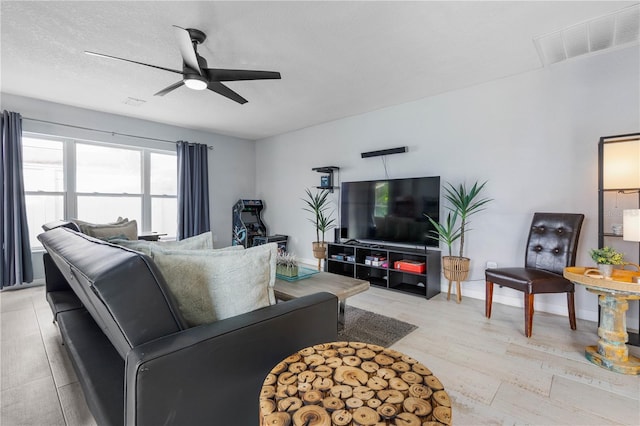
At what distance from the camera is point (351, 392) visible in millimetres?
817

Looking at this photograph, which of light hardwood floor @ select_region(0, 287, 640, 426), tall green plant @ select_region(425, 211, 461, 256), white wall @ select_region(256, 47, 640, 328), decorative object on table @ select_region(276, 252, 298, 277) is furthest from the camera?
tall green plant @ select_region(425, 211, 461, 256)

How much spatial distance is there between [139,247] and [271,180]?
4674mm

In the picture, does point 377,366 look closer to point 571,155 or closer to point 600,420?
point 600,420

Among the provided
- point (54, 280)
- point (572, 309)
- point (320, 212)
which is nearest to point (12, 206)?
point (54, 280)

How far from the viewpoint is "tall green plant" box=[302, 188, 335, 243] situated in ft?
15.7

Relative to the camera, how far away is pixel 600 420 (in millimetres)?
1466

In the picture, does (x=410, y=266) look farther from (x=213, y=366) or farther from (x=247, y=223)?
(x=247, y=223)

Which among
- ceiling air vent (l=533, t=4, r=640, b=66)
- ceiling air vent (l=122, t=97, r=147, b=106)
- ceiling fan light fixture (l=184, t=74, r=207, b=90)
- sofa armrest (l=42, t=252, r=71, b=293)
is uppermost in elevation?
ceiling air vent (l=122, t=97, r=147, b=106)

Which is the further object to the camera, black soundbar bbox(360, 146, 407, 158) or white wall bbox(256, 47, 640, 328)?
black soundbar bbox(360, 146, 407, 158)

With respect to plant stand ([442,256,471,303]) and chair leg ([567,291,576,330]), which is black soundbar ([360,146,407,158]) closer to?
plant stand ([442,256,471,303])

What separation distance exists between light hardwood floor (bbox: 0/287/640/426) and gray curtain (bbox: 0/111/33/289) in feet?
3.20

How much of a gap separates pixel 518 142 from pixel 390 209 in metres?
1.60

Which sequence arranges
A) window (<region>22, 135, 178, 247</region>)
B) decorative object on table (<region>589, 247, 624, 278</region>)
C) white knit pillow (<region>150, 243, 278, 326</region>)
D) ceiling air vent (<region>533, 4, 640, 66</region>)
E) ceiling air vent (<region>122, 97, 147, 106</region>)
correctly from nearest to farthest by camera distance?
1. white knit pillow (<region>150, 243, 278, 326</region>)
2. decorative object on table (<region>589, 247, 624, 278</region>)
3. ceiling air vent (<region>533, 4, 640, 66</region>)
4. ceiling air vent (<region>122, 97, 147, 106</region>)
5. window (<region>22, 135, 178, 247</region>)

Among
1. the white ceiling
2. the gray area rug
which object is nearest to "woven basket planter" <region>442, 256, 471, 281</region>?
the gray area rug
